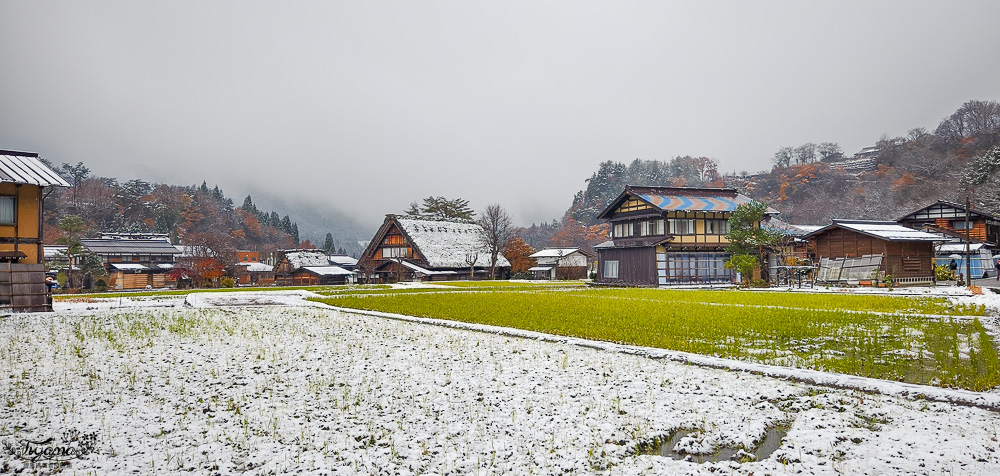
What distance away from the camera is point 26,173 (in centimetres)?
2047

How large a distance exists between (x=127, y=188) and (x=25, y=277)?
8172cm

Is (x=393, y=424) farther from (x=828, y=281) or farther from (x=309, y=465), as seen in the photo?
(x=828, y=281)

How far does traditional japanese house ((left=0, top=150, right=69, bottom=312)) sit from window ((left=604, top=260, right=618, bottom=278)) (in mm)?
34073

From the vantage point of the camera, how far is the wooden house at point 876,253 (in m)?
31.8

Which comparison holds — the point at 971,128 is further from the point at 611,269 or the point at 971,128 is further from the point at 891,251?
the point at 611,269

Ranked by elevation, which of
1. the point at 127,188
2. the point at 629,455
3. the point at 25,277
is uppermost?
the point at 127,188

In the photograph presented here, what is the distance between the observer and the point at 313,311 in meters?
18.9

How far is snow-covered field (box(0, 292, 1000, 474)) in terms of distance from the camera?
199 inches

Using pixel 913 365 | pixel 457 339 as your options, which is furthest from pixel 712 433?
pixel 457 339

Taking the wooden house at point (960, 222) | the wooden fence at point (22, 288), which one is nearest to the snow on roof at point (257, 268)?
the wooden fence at point (22, 288)

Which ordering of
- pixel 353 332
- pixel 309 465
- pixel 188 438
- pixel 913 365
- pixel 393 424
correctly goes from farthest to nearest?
pixel 353 332 → pixel 913 365 → pixel 393 424 → pixel 188 438 → pixel 309 465

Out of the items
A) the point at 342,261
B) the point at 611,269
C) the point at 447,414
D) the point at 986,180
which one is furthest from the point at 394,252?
the point at 986,180

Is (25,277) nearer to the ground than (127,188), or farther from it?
nearer to the ground

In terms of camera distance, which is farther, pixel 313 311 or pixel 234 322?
pixel 313 311
